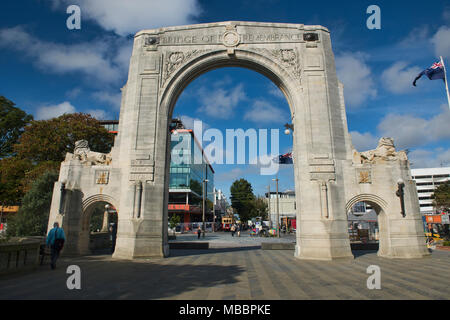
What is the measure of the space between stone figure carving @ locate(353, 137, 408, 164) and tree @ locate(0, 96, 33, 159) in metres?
32.6

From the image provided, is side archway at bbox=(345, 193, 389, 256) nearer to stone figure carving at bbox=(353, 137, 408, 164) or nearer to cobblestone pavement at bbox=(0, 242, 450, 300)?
stone figure carving at bbox=(353, 137, 408, 164)

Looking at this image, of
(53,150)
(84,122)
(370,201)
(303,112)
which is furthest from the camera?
(84,122)

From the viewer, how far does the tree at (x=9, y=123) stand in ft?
92.7

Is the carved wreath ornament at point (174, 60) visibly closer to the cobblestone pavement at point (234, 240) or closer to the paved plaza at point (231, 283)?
the paved plaza at point (231, 283)

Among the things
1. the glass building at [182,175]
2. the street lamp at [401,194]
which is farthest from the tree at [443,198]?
the glass building at [182,175]

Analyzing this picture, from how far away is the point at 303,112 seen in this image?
1501 centimetres

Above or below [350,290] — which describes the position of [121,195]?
above

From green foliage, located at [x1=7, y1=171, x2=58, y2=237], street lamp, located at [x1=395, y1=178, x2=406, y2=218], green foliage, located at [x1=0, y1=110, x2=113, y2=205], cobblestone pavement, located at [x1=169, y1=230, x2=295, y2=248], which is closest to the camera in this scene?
street lamp, located at [x1=395, y1=178, x2=406, y2=218]

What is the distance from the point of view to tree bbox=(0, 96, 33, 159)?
28.2 metres

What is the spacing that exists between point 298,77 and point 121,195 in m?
11.8

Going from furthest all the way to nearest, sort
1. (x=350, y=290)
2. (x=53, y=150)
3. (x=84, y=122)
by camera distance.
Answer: (x=84, y=122) < (x=53, y=150) < (x=350, y=290)

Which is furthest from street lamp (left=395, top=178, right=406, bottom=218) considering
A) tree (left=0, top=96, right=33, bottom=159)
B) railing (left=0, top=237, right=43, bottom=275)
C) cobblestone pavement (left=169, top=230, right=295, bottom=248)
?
tree (left=0, top=96, right=33, bottom=159)

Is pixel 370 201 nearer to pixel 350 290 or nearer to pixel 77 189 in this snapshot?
pixel 350 290

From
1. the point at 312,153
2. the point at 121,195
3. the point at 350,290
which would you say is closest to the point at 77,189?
the point at 121,195
